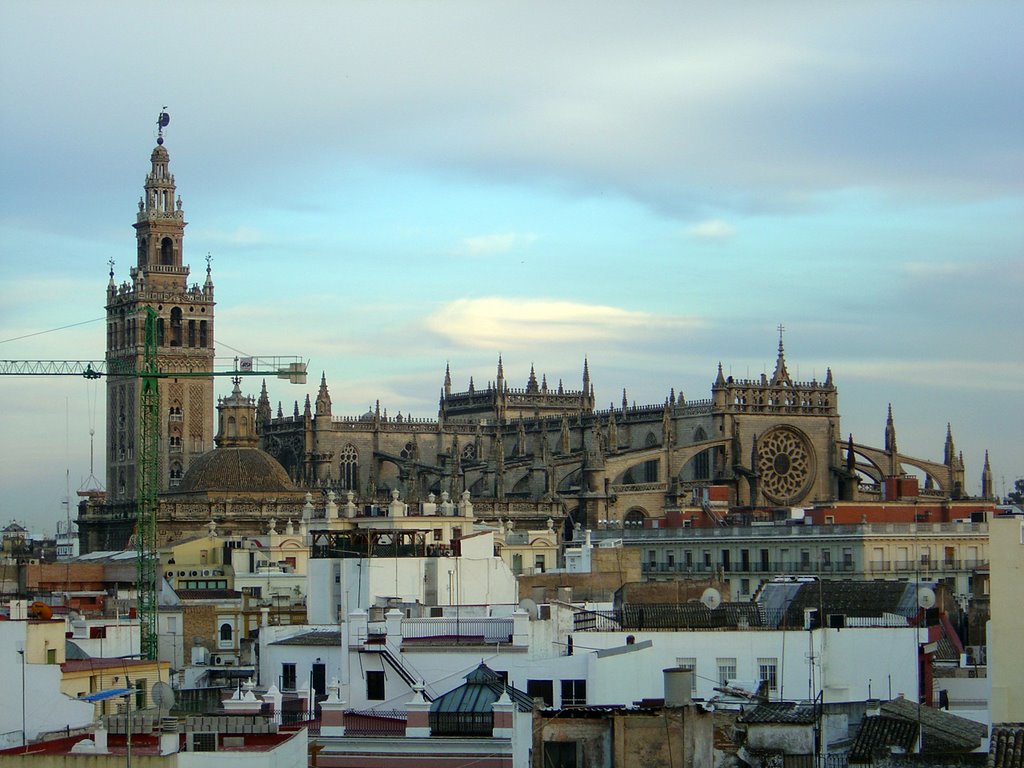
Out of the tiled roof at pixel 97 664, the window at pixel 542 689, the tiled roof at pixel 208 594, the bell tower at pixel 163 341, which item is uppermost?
the bell tower at pixel 163 341

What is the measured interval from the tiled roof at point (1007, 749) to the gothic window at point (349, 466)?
115 m

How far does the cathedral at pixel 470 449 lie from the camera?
118688mm

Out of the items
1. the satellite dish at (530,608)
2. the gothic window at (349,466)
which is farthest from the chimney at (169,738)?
the gothic window at (349,466)

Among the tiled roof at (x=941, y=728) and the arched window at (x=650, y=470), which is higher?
the arched window at (x=650, y=470)

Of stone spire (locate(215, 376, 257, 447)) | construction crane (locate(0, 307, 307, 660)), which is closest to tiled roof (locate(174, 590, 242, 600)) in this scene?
construction crane (locate(0, 307, 307, 660))

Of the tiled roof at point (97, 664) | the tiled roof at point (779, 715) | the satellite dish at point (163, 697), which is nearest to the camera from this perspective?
the tiled roof at point (779, 715)

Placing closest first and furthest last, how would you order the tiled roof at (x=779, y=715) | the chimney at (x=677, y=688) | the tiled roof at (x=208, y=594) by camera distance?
the tiled roof at (x=779, y=715) < the chimney at (x=677, y=688) < the tiled roof at (x=208, y=594)

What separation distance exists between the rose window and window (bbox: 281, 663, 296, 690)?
8129 cm

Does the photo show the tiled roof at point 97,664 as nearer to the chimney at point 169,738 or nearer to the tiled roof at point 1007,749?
the chimney at point 169,738

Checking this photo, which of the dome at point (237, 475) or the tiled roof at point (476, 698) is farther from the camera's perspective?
the dome at point (237, 475)

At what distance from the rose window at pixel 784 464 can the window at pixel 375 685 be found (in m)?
85.4

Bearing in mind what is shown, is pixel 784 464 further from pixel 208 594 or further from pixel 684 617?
pixel 684 617

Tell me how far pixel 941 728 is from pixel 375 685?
9935mm

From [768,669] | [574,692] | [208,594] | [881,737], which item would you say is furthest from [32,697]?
[208,594]
